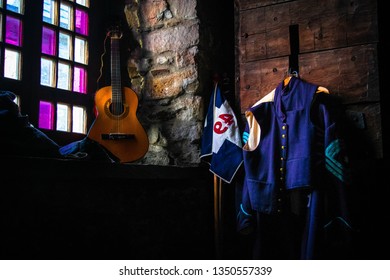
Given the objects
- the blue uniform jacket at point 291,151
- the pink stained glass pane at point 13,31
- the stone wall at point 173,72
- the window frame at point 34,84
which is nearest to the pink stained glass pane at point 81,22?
the window frame at point 34,84

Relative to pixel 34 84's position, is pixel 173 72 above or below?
above

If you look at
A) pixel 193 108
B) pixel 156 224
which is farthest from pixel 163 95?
pixel 156 224

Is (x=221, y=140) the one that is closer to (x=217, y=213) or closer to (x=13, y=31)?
(x=217, y=213)

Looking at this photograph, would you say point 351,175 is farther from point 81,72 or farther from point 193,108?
point 81,72

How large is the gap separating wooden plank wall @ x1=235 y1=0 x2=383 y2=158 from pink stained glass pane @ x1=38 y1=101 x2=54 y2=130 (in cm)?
140

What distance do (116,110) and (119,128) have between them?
0.14 metres

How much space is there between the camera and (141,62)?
11.8 ft

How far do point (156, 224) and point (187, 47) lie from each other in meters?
1.39

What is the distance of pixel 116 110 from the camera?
3246 millimetres

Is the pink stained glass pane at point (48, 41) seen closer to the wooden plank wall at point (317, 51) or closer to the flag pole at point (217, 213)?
the wooden plank wall at point (317, 51)

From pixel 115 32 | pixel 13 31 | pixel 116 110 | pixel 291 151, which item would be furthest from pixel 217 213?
pixel 13 31

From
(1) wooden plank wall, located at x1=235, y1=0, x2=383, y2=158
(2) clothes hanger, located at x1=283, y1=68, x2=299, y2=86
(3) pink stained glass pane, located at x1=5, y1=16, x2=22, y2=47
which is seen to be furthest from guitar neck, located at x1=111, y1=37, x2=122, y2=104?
(2) clothes hanger, located at x1=283, y1=68, x2=299, y2=86

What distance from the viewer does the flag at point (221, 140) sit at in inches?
118

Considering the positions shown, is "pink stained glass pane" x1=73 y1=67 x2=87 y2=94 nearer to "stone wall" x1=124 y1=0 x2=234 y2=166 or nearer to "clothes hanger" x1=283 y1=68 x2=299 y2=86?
"stone wall" x1=124 y1=0 x2=234 y2=166
